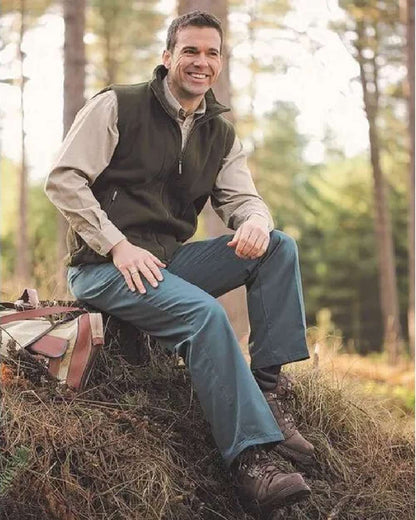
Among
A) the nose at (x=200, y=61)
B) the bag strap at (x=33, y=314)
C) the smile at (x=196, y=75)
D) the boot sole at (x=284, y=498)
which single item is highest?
the nose at (x=200, y=61)

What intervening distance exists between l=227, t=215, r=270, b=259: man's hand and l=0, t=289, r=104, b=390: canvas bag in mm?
591

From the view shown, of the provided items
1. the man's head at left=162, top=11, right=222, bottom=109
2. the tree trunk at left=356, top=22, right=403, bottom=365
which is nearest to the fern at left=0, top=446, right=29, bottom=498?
the man's head at left=162, top=11, right=222, bottom=109

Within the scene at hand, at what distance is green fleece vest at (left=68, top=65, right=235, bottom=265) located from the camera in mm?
3441

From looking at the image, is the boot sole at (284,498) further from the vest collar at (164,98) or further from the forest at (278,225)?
the vest collar at (164,98)

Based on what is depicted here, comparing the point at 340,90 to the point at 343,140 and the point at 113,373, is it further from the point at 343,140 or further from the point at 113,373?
the point at 113,373

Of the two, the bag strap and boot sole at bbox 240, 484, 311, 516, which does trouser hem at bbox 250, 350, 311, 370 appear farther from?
the bag strap

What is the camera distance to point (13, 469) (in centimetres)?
290

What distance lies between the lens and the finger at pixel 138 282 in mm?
3197

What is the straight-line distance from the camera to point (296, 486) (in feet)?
9.61

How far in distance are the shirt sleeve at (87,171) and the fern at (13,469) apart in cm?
80

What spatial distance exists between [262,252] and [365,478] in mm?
1019

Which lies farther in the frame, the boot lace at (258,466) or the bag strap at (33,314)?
the bag strap at (33,314)

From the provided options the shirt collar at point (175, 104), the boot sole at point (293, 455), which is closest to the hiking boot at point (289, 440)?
the boot sole at point (293, 455)

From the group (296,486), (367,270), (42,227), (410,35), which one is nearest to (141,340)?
(296,486)
